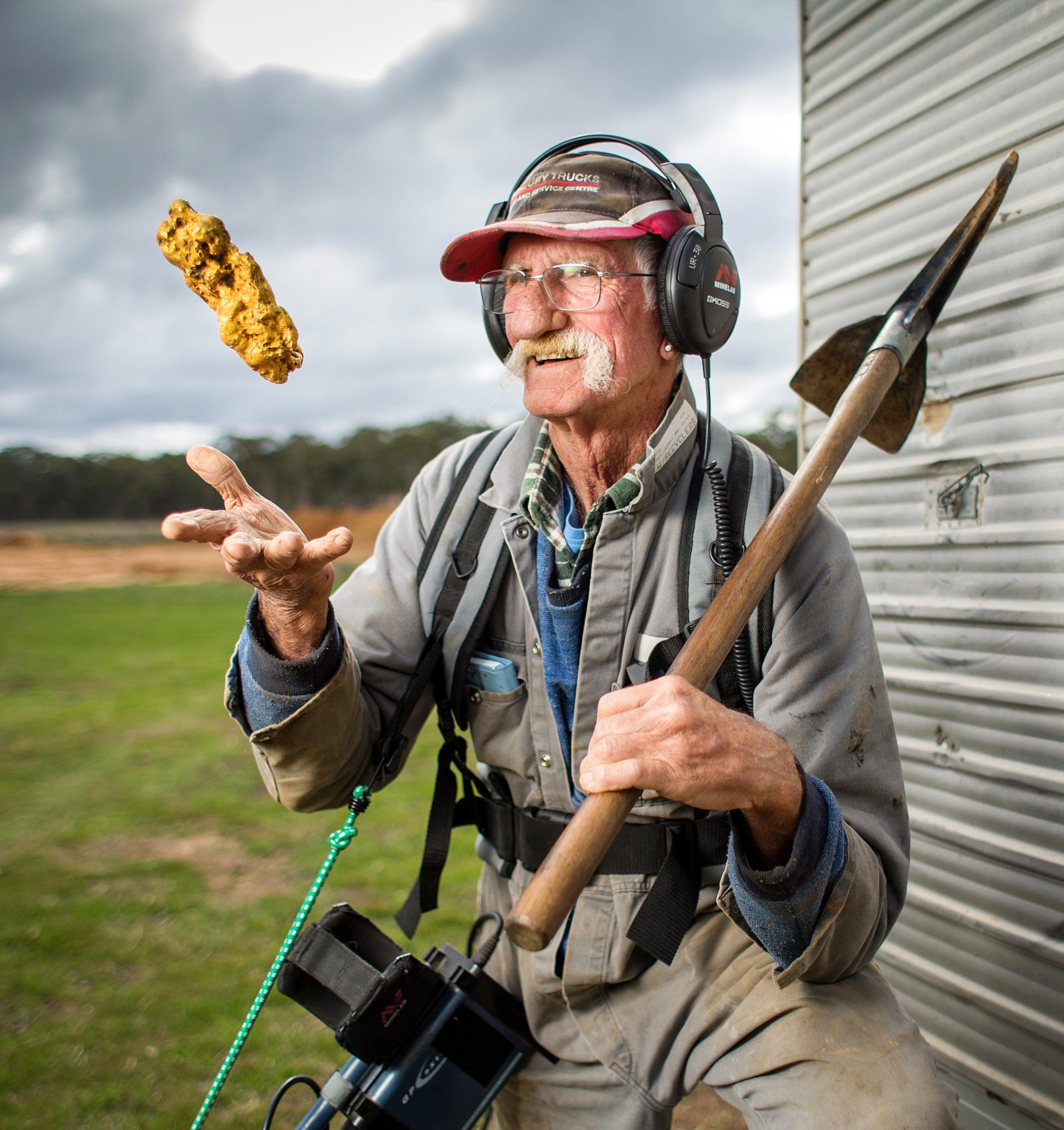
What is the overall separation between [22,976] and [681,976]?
3.83 meters

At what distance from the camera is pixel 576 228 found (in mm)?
2129

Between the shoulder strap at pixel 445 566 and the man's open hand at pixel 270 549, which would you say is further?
the shoulder strap at pixel 445 566

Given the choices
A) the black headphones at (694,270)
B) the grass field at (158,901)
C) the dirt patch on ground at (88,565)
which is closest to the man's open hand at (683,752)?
the black headphones at (694,270)

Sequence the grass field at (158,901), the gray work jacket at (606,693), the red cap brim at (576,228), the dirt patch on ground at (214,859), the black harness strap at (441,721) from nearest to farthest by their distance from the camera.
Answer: the gray work jacket at (606,693), the red cap brim at (576,228), the black harness strap at (441,721), the grass field at (158,901), the dirt patch on ground at (214,859)

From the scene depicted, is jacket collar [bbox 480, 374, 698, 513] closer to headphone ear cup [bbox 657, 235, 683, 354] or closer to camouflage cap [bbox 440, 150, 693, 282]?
headphone ear cup [bbox 657, 235, 683, 354]

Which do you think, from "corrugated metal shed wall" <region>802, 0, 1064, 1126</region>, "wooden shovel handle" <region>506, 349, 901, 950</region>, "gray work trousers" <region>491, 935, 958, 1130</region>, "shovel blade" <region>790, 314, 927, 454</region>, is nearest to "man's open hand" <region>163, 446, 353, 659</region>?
"wooden shovel handle" <region>506, 349, 901, 950</region>

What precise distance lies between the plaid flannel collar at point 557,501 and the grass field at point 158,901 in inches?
80.2

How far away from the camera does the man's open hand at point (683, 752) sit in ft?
4.53

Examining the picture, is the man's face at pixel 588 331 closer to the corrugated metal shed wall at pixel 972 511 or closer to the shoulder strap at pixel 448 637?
the shoulder strap at pixel 448 637

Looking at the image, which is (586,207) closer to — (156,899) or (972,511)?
(972,511)

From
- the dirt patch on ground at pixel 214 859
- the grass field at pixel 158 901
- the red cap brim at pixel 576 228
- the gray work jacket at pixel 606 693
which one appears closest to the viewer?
the gray work jacket at pixel 606 693

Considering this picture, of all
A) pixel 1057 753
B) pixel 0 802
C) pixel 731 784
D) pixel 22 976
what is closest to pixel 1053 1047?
pixel 1057 753

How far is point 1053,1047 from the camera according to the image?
244cm

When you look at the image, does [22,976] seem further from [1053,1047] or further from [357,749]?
[1053,1047]
